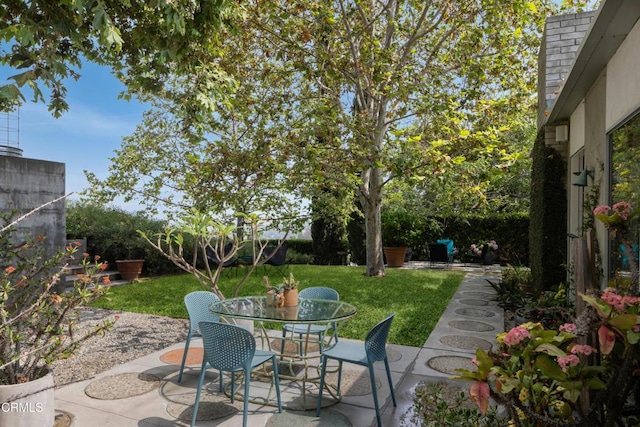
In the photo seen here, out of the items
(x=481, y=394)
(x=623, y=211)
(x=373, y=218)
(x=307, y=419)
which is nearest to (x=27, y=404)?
Answer: (x=307, y=419)

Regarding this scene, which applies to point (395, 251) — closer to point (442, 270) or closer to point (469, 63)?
point (442, 270)

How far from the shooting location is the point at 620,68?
337 centimetres

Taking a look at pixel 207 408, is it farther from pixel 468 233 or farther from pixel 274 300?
pixel 468 233

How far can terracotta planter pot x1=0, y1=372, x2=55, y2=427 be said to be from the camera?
269 cm

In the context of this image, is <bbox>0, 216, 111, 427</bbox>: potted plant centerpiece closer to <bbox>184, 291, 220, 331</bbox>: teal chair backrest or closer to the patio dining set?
the patio dining set

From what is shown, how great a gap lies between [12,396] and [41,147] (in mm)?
6671

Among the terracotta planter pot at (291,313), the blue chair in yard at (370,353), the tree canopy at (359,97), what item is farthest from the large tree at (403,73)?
the blue chair in yard at (370,353)

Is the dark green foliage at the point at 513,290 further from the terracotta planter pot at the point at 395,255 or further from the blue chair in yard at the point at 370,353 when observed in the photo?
the terracotta planter pot at the point at 395,255

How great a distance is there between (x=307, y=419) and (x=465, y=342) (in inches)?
113

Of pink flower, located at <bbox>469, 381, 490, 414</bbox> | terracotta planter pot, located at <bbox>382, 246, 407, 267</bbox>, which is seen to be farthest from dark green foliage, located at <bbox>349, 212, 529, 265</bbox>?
pink flower, located at <bbox>469, 381, 490, 414</bbox>

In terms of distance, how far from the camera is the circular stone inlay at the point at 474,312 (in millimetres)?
6961

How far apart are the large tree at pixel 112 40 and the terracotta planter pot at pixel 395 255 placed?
382 inches

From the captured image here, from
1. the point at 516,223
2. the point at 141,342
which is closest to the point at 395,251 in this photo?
the point at 516,223

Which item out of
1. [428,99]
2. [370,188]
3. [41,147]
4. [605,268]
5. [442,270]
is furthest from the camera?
[442,270]
